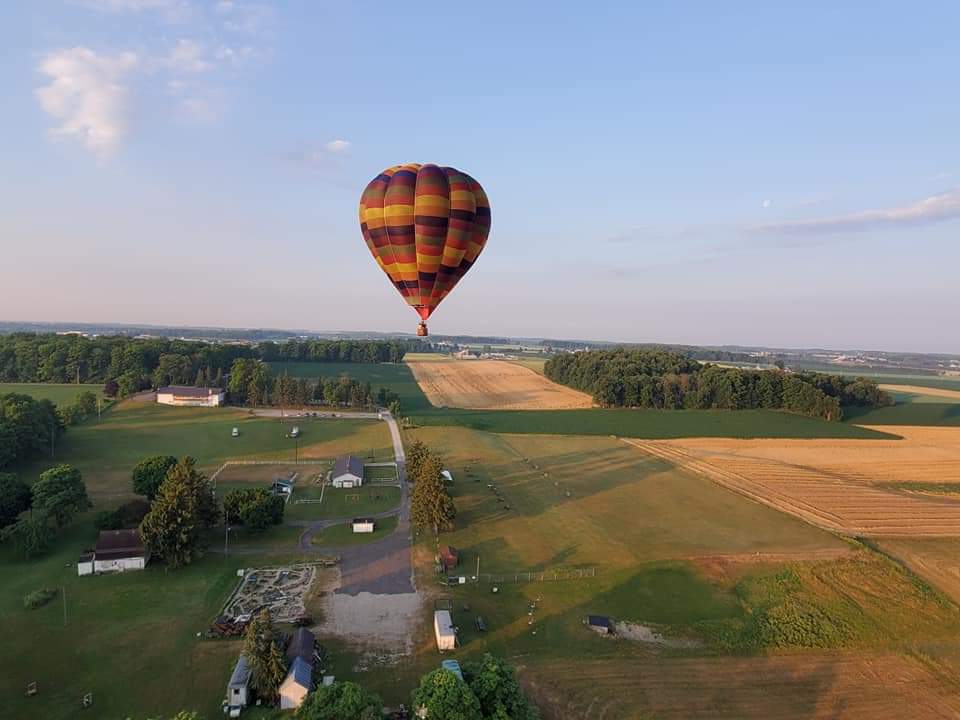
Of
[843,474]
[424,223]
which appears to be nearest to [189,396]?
A: [424,223]

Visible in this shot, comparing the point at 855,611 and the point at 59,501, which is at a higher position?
the point at 59,501

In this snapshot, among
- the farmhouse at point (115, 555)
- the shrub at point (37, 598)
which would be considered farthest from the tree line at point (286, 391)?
the shrub at point (37, 598)

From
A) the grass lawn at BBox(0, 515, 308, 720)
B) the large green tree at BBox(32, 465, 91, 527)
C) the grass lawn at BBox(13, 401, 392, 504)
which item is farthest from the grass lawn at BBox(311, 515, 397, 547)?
the grass lawn at BBox(13, 401, 392, 504)

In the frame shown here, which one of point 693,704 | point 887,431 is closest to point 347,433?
point 693,704

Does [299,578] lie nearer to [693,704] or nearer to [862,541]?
[693,704]

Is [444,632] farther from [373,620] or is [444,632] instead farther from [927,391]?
[927,391]

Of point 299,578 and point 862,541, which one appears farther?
point 862,541
